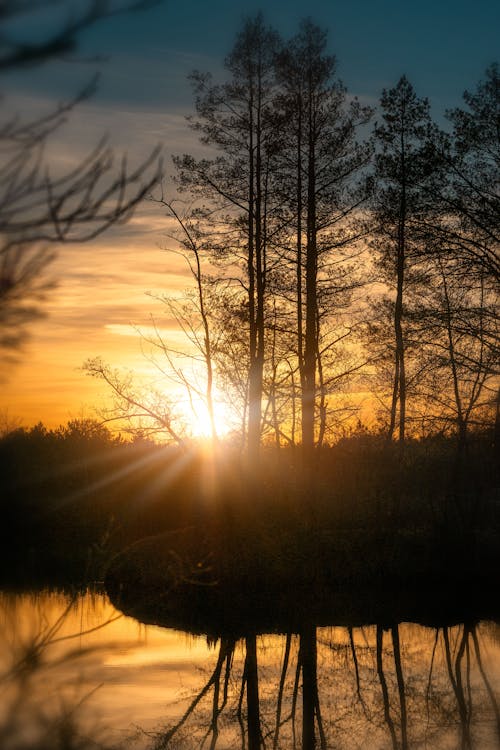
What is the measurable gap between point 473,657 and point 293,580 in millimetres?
6178

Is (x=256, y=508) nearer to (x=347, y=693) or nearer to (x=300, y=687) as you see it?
(x=300, y=687)

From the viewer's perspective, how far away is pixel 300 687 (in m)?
13.0

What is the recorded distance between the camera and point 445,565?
2102 cm

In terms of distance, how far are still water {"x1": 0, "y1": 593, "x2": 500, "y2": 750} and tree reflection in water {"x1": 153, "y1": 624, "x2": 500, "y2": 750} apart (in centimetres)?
2

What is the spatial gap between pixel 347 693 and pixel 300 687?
2.56ft

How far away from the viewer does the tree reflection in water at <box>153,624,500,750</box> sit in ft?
33.0

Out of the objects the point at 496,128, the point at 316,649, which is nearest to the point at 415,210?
the point at 496,128

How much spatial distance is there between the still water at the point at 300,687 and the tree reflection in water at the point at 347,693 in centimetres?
2

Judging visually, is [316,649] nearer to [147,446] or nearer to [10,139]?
[10,139]

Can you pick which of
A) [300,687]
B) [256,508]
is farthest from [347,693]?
[256,508]

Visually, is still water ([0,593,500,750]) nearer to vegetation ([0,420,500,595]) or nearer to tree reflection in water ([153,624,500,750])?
tree reflection in water ([153,624,500,750])

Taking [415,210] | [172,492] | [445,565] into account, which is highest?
[415,210]

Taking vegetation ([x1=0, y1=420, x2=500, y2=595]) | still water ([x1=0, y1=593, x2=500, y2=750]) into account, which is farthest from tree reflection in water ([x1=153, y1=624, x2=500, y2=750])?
vegetation ([x1=0, y1=420, x2=500, y2=595])

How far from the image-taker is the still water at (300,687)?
32.5ft
